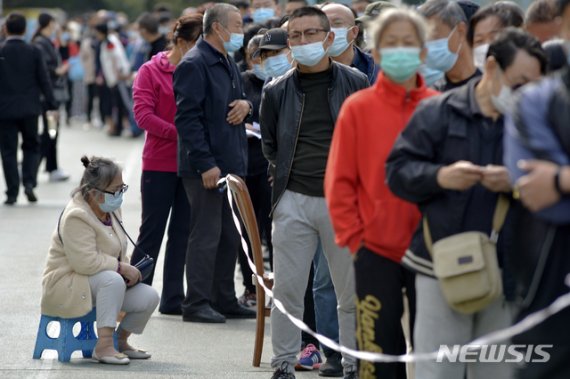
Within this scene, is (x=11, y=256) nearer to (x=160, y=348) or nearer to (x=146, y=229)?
(x=146, y=229)

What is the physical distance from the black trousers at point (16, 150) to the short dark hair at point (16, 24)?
107 centimetres

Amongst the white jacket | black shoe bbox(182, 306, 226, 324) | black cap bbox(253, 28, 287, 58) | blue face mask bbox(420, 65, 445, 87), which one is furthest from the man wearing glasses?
the white jacket

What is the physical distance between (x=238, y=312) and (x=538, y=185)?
574cm

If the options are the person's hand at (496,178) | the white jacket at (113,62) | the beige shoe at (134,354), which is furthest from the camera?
the white jacket at (113,62)

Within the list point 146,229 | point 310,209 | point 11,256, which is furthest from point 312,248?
point 11,256

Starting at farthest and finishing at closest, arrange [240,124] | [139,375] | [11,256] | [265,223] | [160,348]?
1. [11,256]
2. [265,223]
3. [240,124]
4. [160,348]
5. [139,375]

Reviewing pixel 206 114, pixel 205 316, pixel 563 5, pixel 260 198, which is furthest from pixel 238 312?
pixel 563 5

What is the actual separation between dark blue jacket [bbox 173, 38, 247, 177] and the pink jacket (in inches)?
18.6

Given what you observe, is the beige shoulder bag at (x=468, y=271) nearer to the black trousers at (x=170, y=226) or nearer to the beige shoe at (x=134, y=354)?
the beige shoe at (x=134, y=354)

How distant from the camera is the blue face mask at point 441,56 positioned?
646cm

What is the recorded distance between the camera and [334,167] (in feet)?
18.8

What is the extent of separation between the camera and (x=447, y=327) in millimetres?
5281

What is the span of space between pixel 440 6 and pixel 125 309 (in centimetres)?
291

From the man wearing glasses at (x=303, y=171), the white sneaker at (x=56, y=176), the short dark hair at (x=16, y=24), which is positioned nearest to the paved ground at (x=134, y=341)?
the man wearing glasses at (x=303, y=171)
